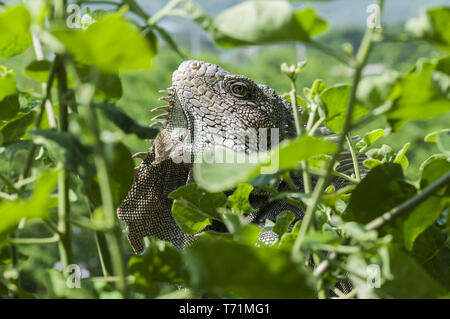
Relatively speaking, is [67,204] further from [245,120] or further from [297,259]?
[245,120]

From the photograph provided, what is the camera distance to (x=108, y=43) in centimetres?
38

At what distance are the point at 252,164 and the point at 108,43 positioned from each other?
138 mm

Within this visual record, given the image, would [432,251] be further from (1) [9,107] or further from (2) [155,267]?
(1) [9,107]

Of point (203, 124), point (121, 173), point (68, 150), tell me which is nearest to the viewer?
point (68, 150)

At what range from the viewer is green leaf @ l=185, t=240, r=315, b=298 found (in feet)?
1.18

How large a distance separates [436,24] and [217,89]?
126 cm

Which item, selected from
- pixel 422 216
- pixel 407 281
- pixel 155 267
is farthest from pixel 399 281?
pixel 155 267

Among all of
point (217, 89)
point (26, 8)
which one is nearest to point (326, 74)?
point (217, 89)

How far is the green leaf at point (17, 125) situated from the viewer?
2.18ft

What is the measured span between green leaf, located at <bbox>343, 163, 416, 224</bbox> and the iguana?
91 centimetres

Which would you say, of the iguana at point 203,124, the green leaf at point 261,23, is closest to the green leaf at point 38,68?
the green leaf at point 261,23

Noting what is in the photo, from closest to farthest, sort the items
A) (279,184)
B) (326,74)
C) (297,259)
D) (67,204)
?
(297,259) < (67,204) < (279,184) < (326,74)

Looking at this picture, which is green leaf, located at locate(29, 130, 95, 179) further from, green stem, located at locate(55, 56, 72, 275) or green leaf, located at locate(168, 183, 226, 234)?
green leaf, located at locate(168, 183, 226, 234)
